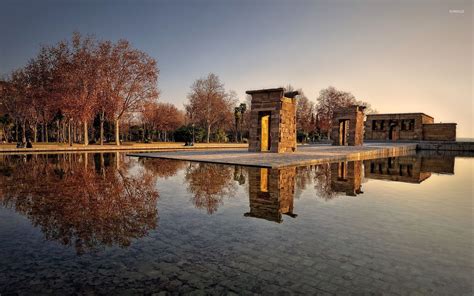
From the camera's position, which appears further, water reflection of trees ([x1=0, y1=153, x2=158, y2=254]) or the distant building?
the distant building

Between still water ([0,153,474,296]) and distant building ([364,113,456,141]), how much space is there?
4379 cm

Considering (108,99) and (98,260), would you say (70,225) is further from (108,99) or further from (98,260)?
(108,99)

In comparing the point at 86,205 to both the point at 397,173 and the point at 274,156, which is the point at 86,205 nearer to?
the point at 397,173

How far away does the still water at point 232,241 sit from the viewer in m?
2.84

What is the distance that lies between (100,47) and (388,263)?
33690 mm

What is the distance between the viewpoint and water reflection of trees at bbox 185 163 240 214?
20.5 ft

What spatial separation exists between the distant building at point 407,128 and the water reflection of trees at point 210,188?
4507 centimetres

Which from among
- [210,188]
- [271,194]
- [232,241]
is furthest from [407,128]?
[232,241]

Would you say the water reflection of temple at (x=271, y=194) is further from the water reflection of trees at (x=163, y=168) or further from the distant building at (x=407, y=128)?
the distant building at (x=407, y=128)

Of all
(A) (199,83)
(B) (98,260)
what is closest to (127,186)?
(B) (98,260)

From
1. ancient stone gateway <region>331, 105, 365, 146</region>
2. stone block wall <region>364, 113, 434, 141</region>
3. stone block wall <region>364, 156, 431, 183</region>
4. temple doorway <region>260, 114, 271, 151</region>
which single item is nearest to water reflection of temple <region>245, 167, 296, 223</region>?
stone block wall <region>364, 156, 431, 183</region>

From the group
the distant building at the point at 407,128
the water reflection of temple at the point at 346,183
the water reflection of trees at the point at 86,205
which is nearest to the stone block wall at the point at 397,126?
the distant building at the point at 407,128

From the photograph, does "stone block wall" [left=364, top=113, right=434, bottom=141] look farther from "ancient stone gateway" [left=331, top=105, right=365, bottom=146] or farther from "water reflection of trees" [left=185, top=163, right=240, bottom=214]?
"water reflection of trees" [left=185, top=163, right=240, bottom=214]

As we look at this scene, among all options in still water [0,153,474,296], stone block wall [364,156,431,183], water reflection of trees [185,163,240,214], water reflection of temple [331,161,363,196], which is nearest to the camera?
still water [0,153,474,296]
